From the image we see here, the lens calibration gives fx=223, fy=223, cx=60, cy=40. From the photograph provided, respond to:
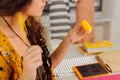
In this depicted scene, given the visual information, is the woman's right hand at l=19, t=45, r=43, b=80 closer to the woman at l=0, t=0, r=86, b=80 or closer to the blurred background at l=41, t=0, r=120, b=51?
the woman at l=0, t=0, r=86, b=80

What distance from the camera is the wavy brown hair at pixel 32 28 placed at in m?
0.81

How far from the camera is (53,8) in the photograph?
211 centimetres

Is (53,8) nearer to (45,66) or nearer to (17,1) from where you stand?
(45,66)

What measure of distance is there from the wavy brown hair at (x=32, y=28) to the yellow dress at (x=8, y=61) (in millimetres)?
108

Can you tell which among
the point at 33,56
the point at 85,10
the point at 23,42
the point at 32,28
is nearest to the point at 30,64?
the point at 33,56

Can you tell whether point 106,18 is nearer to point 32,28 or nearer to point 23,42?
point 32,28

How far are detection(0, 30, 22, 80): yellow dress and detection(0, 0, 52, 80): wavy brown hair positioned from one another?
0.11 metres

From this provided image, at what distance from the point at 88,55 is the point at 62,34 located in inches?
30.1

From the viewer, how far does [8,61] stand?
2.76ft

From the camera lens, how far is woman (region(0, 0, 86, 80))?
0.78 metres

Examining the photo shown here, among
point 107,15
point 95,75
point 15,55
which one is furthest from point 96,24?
point 15,55

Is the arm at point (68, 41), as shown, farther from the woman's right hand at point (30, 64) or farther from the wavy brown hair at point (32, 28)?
the woman's right hand at point (30, 64)

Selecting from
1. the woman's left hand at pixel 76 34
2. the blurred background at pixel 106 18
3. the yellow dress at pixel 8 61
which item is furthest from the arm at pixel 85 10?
the yellow dress at pixel 8 61

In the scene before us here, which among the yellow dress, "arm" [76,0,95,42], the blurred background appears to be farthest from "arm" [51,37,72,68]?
the blurred background
